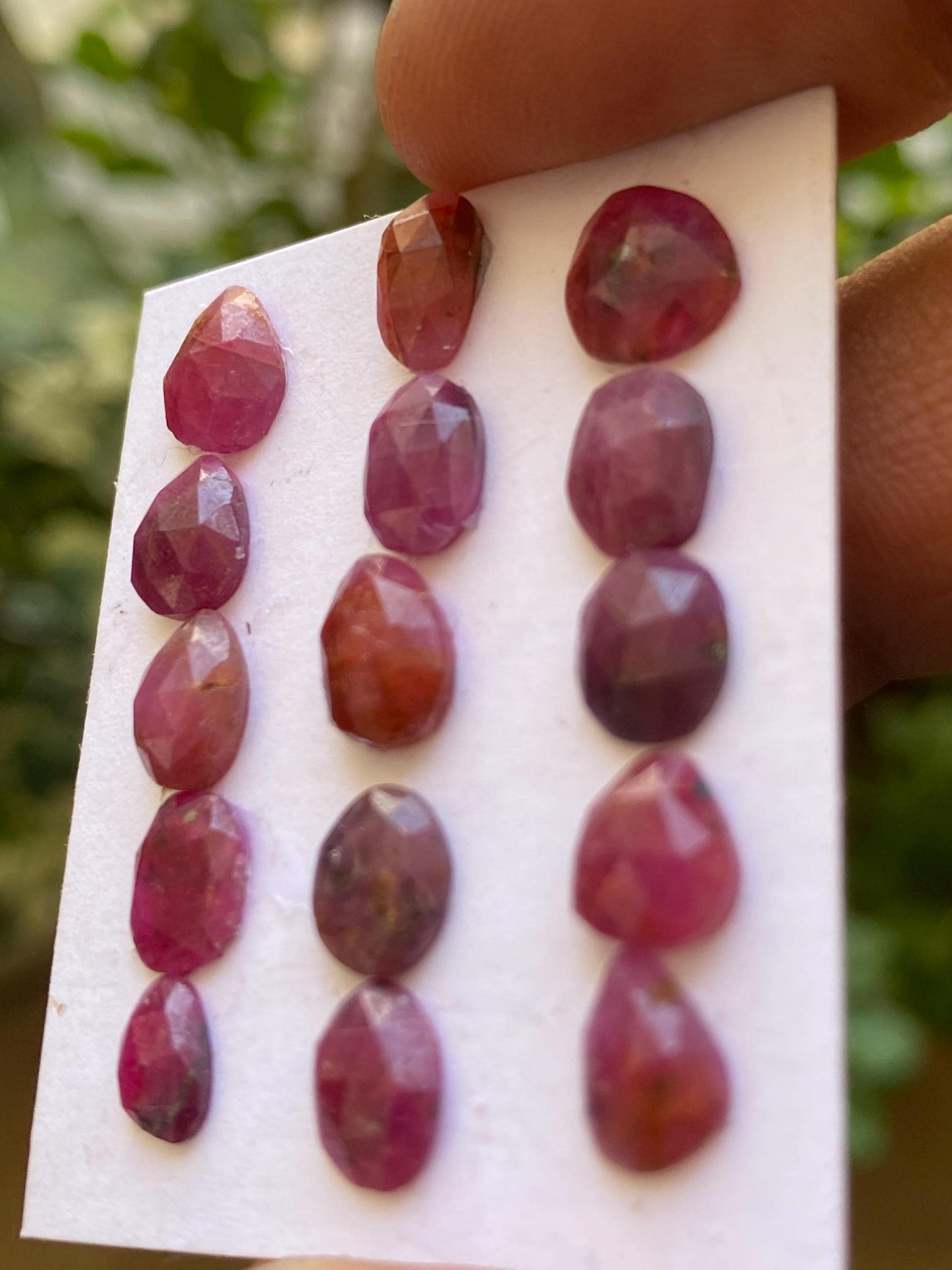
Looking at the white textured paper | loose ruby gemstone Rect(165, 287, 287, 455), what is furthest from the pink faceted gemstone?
loose ruby gemstone Rect(165, 287, 287, 455)

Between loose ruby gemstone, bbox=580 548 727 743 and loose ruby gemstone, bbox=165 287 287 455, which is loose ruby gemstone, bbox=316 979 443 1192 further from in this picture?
loose ruby gemstone, bbox=165 287 287 455

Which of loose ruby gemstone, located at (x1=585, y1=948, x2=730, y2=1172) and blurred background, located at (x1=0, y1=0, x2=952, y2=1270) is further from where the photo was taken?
blurred background, located at (x1=0, y1=0, x2=952, y2=1270)

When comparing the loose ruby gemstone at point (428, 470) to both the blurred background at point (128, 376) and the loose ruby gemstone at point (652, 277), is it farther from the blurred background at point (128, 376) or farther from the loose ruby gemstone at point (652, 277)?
the blurred background at point (128, 376)

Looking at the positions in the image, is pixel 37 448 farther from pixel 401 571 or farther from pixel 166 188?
pixel 401 571

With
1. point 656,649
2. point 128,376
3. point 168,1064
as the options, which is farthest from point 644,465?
point 128,376

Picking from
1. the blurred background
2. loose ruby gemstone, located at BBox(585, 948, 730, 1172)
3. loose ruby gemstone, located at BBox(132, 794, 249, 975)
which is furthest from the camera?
the blurred background

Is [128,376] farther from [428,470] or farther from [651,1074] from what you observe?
[651,1074]

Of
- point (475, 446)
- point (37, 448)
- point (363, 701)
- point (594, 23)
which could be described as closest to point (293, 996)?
point (363, 701)
